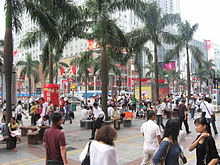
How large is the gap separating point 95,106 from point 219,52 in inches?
5481

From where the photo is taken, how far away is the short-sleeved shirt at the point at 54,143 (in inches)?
146

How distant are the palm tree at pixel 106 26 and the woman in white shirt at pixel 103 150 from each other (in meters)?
9.51

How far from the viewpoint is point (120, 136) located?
10.6 meters

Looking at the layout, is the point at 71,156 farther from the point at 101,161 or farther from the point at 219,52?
the point at 219,52

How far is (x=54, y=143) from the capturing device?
3725 millimetres

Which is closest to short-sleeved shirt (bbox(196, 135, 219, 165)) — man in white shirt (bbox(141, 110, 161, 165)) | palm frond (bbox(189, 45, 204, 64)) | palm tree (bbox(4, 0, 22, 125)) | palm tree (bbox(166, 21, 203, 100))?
man in white shirt (bbox(141, 110, 161, 165))

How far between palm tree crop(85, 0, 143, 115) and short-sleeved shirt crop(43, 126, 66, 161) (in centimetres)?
874

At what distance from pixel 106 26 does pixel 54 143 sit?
9370 mm

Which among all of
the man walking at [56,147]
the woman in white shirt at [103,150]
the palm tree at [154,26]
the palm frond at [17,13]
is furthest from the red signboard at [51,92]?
the woman in white shirt at [103,150]

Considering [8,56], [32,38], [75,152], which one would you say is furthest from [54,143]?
[32,38]

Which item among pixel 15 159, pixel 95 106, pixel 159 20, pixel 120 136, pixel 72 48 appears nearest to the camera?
pixel 15 159

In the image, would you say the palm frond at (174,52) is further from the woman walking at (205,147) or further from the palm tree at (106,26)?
the woman walking at (205,147)

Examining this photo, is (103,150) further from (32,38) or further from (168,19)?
(168,19)

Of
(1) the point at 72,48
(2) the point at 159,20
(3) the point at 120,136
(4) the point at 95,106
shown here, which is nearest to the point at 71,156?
(4) the point at 95,106
